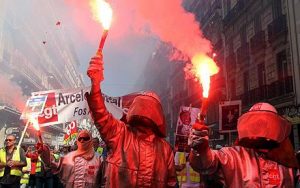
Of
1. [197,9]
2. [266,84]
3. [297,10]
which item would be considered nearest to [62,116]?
[297,10]

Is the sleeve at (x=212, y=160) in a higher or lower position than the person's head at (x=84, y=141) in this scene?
lower

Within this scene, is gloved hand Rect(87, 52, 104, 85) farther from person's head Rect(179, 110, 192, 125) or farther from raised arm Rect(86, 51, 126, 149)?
person's head Rect(179, 110, 192, 125)

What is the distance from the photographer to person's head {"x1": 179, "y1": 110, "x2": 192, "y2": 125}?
8859 mm

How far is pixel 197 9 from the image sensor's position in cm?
3284

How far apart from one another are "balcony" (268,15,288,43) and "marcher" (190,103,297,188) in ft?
50.7

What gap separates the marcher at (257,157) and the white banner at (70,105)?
671 cm

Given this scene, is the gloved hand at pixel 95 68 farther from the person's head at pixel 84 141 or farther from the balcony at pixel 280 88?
the balcony at pixel 280 88

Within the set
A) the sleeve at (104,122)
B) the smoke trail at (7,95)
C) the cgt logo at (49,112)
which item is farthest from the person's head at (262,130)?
the smoke trail at (7,95)

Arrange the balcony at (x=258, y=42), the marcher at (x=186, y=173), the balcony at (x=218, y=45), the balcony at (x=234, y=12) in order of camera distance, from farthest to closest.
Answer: the balcony at (x=218, y=45), the balcony at (x=234, y=12), the balcony at (x=258, y=42), the marcher at (x=186, y=173)

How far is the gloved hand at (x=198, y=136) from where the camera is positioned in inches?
109

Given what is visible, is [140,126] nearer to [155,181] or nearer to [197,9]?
[155,181]

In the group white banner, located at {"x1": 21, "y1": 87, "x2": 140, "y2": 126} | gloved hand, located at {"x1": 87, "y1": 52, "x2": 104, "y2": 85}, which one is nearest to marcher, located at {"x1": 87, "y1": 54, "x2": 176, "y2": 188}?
gloved hand, located at {"x1": 87, "y1": 52, "x2": 104, "y2": 85}

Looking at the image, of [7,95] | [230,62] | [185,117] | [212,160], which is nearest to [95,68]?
[212,160]

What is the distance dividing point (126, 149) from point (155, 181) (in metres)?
0.37
